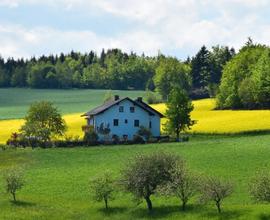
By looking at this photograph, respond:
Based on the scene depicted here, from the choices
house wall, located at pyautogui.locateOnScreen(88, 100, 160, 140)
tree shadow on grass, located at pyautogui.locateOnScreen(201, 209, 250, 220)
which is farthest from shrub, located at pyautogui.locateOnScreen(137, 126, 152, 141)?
tree shadow on grass, located at pyautogui.locateOnScreen(201, 209, 250, 220)

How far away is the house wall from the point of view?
337 feet

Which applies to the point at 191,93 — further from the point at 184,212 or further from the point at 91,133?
the point at 184,212

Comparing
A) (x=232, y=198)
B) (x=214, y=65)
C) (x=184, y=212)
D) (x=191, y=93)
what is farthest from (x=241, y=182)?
(x=214, y=65)

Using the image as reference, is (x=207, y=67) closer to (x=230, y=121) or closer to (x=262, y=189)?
(x=230, y=121)

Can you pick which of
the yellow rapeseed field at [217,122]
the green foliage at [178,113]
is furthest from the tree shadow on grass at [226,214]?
the green foliage at [178,113]

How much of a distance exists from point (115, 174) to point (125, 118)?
147ft

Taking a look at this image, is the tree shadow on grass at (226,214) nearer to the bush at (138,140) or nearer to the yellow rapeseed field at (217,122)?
the bush at (138,140)

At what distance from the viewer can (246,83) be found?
401ft

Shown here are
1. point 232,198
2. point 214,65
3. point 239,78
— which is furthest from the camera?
point 214,65

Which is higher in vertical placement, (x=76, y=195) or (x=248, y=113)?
(x=248, y=113)

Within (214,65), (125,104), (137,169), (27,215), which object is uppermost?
→ (214,65)

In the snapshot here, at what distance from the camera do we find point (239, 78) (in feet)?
432

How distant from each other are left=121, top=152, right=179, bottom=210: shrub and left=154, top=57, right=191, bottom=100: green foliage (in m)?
126

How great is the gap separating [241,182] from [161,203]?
7.67 meters
